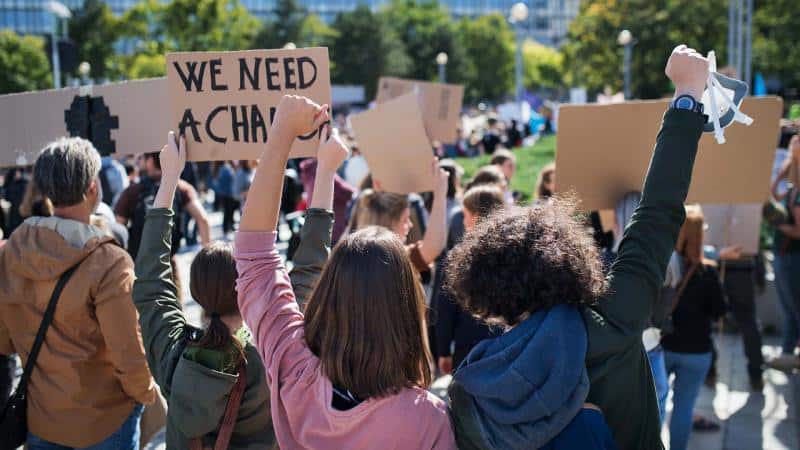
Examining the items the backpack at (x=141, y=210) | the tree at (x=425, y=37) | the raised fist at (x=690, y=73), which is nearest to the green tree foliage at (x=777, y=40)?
the backpack at (x=141, y=210)

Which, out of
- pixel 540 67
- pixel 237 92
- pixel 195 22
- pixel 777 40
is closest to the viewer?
pixel 237 92

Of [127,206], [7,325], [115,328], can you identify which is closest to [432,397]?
[115,328]

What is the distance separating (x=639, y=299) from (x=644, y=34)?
3684 centimetres

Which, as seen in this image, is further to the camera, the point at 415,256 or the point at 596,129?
the point at 415,256

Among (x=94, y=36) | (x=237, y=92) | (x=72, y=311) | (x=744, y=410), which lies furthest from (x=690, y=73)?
(x=94, y=36)

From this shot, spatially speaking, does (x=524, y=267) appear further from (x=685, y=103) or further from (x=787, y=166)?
(x=787, y=166)

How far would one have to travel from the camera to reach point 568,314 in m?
1.72

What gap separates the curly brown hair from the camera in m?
1.75

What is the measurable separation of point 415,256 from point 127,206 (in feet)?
7.66

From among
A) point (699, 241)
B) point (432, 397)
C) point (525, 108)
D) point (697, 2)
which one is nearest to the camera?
point (432, 397)

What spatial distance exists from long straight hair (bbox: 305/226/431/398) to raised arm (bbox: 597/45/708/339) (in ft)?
1.43

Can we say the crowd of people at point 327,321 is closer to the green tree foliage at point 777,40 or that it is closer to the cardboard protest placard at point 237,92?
the cardboard protest placard at point 237,92

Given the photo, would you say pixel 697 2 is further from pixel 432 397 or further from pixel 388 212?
pixel 432 397

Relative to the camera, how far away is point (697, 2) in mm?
33312
